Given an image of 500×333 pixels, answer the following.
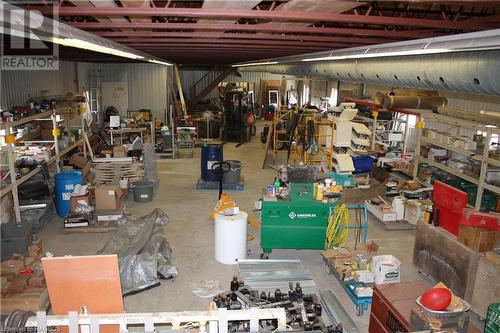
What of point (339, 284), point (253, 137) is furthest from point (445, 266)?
point (253, 137)

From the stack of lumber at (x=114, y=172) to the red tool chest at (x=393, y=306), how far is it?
21.6 ft

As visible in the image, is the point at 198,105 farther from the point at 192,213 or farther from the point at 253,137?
the point at 192,213

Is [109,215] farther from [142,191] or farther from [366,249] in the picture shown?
[366,249]

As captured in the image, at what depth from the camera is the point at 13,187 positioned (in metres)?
6.41

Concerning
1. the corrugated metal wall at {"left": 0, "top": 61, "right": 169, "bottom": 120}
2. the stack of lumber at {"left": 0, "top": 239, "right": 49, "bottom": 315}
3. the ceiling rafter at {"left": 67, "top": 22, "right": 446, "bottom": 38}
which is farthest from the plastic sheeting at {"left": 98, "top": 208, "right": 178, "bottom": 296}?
the corrugated metal wall at {"left": 0, "top": 61, "right": 169, "bottom": 120}

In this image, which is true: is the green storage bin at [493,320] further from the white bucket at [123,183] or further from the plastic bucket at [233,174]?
the white bucket at [123,183]

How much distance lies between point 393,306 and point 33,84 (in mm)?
9465

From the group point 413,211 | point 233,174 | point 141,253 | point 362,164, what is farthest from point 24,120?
point 362,164

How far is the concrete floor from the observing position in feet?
17.3

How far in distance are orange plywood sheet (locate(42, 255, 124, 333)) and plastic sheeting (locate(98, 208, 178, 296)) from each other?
124 cm

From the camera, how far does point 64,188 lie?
7789 millimetres

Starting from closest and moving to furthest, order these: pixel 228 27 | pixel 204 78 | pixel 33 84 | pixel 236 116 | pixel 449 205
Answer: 1. pixel 228 27
2. pixel 449 205
3. pixel 33 84
4. pixel 236 116
5. pixel 204 78

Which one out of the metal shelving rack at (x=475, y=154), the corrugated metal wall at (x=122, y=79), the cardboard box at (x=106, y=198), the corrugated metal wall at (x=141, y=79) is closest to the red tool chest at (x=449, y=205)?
the metal shelving rack at (x=475, y=154)

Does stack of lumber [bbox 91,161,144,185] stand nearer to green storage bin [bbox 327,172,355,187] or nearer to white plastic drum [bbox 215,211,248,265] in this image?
white plastic drum [bbox 215,211,248,265]
